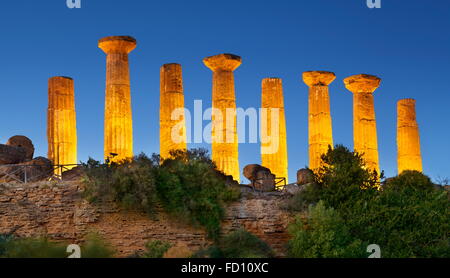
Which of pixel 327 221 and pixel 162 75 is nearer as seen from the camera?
pixel 327 221

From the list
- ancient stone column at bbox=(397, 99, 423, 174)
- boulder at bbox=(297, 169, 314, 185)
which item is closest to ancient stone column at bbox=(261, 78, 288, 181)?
boulder at bbox=(297, 169, 314, 185)

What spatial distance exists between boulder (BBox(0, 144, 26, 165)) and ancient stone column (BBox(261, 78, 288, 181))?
12.3 meters

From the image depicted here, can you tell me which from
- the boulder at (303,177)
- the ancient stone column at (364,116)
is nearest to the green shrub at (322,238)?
the boulder at (303,177)

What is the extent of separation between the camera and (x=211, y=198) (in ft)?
101

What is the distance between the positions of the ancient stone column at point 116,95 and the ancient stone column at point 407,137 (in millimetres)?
15550

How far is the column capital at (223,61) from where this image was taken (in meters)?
44.4

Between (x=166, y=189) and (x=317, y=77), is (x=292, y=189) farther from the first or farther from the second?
(x=317, y=77)

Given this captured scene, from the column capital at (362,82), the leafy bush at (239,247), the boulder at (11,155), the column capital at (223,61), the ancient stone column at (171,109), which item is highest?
the column capital at (223,61)

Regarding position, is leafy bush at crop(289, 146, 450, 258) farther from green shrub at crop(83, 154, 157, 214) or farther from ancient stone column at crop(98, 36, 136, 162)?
ancient stone column at crop(98, 36, 136, 162)

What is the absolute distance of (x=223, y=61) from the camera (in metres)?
44.5

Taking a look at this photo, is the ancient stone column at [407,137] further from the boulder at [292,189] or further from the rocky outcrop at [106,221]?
the rocky outcrop at [106,221]

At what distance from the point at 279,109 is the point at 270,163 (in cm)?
265
